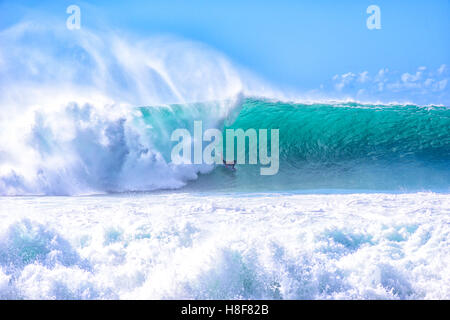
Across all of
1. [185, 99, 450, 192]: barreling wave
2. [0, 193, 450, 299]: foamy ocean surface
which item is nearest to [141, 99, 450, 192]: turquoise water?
[185, 99, 450, 192]: barreling wave

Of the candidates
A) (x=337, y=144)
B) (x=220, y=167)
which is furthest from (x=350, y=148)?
(x=220, y=167)

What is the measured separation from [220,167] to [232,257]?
4590mm

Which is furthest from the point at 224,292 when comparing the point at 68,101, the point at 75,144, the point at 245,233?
the point at 68,101

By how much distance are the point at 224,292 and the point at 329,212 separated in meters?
1.71

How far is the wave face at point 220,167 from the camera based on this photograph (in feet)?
21.4

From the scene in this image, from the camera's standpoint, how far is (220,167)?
7281mm

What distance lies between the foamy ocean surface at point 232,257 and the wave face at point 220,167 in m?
2.56

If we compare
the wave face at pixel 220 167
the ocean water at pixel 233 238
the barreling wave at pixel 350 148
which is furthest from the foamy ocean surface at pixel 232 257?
the barreling wave at pixel 350 148

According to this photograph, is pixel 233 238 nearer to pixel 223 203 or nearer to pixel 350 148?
pixel 223 203

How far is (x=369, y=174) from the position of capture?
6695 millimetres

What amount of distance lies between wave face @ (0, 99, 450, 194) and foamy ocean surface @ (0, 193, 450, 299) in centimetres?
256

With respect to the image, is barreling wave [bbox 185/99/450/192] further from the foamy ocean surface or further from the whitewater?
the foamy ocean surface

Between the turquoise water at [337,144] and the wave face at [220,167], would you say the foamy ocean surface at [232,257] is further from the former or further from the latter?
the turquoise water at [337,144]
